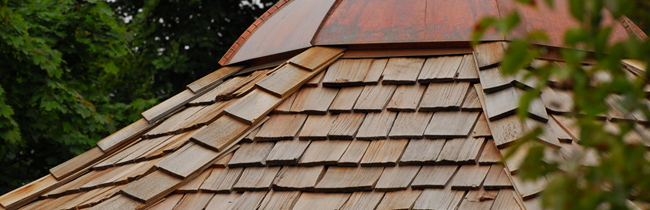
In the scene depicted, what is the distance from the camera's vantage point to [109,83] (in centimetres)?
1658

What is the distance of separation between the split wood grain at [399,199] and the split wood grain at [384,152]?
8.4 inches

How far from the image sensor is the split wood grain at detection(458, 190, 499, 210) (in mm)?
3246

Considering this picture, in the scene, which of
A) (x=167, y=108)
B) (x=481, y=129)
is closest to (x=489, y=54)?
(x=481, y=129)

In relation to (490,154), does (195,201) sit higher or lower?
higher

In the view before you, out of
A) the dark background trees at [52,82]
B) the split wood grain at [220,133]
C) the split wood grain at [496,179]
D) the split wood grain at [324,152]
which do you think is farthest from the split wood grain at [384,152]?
the dark background trees at [52,82]

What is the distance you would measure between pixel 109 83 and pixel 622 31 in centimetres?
1340

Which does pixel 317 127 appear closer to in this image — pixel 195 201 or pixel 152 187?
pixel 195 201

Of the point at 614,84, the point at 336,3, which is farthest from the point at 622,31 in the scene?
the point at 614,84

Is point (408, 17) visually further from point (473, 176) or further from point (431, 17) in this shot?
point (473, 176)

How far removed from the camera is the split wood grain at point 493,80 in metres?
3.81

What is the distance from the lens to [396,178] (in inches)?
138

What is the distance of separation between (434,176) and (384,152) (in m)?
0.33

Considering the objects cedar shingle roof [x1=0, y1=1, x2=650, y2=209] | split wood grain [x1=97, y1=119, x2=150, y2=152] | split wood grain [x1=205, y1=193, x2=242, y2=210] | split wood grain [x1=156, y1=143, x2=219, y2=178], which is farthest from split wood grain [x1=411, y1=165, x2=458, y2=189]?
split wood grain [x1=97, y1=119, x2=150, y2=152]

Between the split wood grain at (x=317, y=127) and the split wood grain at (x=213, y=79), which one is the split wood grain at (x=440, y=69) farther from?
the split wood grain at (x=213, y=79)
